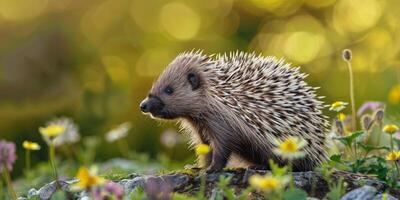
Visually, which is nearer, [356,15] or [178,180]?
[178,180]

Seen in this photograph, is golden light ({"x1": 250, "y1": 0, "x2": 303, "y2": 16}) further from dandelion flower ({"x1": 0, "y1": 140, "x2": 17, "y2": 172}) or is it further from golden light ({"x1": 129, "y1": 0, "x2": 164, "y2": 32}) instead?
dandelion flower ({"x1": 0, "y1": 140, "x2": 17, "y2": 172})

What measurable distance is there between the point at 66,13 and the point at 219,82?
11.4 m

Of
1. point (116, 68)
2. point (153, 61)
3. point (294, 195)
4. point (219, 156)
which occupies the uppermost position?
point (153, 61)

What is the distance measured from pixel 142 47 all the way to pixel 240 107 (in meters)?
11.1

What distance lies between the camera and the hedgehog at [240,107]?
6.82 meters

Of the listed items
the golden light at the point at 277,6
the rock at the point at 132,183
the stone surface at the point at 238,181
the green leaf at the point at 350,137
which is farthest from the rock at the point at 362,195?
the golden light at the point at 277,6

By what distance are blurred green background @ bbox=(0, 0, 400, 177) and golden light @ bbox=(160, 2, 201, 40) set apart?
21 millimetres

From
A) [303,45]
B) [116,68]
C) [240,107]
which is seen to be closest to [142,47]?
[116,68]

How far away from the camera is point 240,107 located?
270 inches

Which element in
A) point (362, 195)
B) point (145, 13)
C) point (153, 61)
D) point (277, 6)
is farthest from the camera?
point (277, 6)

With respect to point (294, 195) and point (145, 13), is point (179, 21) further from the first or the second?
point (294, 195)

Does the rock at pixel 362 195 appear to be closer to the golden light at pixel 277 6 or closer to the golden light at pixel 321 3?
A: the golden light at pixel 277 6

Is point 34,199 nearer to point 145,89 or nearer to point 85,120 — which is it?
point 85,120

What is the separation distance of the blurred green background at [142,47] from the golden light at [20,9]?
0.06 ft
